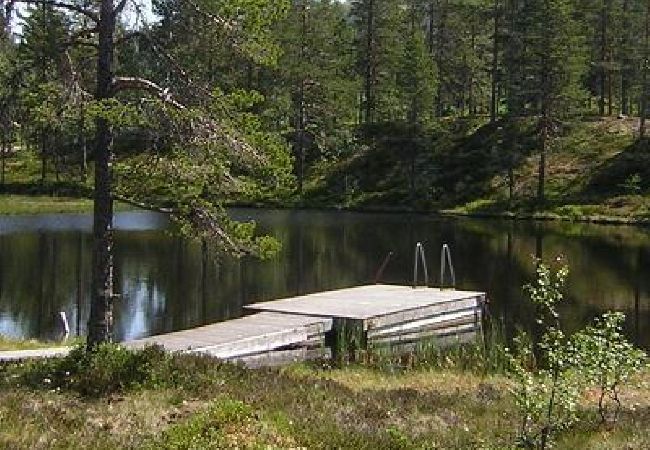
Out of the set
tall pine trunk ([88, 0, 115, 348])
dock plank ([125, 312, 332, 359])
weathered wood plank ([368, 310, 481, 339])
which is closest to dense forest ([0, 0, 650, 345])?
tall pine trunk ([88, 0, 115, 348])

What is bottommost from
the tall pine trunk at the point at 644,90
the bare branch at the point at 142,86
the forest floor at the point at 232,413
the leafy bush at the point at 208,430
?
the forest floor at the point at 232,413

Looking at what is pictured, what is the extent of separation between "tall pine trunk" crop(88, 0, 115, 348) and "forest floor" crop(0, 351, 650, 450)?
1000 mm

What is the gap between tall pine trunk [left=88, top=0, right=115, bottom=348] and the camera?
43.2 feet

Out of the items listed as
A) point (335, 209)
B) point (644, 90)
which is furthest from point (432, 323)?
point (644, 90)

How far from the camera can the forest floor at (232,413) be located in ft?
27.8

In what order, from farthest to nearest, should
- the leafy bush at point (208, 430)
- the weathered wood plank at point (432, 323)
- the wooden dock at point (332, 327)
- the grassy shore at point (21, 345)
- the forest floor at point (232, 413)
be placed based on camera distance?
the weathered wood plank at point (432, 323) → the grassy shore at point (21, 345) → the wooden dock at point (332, 327) → the forest floor at point (232, 413) → the leafy bush at point (208, 430)

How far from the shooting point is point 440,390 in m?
16.4

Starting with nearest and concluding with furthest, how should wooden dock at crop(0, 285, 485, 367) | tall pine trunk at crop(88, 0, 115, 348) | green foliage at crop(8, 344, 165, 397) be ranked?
green foliage at crop(8, 344, 165, 397)
tall pine trunk at crop(88, 0, 115, 348)
wooden dock at crop(0, 285, 485, 367)

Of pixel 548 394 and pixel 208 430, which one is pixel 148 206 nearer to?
pixel 208 430

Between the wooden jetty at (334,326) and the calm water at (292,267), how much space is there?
1.76 meters

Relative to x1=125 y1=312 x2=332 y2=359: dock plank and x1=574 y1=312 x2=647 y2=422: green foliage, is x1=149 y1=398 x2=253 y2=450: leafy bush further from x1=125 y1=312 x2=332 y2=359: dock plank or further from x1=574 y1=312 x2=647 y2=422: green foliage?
x1=125 y1=312 x2=332 y2=359: dock plank

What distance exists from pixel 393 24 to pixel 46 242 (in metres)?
52.8

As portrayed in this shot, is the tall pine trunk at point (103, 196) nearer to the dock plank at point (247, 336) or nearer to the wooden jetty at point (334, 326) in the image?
the dock plank at point (247, 336)

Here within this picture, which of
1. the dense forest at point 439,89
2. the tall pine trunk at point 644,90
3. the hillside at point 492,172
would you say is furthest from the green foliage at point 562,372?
the tall pine trunk at point 644,90
